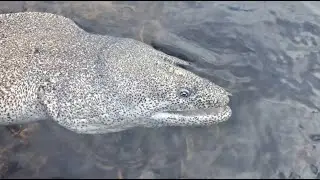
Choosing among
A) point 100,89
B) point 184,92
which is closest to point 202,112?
point 184,92

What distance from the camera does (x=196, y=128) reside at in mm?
5738

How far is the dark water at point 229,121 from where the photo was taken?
5496 millimetres

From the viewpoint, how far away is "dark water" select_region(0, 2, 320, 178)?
5.50 meters

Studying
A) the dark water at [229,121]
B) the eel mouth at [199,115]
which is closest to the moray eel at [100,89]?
the eel mouth at [199,115]

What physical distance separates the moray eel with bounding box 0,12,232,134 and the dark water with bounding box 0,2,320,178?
0.42 meters

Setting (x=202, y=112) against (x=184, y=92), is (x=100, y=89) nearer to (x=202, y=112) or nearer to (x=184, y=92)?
(x=184, y=92)

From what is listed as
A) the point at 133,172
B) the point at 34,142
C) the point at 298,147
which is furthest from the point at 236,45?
the point at 34,142

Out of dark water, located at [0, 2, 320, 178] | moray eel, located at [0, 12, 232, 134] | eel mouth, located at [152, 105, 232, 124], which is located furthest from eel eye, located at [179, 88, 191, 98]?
dark water, located at [0, 2, 320, 178]

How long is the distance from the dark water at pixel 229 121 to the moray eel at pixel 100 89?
1.39 ft

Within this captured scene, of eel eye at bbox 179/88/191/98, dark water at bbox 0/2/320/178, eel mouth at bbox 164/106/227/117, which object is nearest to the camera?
eel eye at bbox 179/88/191/98

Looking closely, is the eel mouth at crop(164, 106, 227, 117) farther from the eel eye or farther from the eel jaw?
the eel eye

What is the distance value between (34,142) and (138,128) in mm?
1264

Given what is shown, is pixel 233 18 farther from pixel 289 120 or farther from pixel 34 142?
pixel 34 142

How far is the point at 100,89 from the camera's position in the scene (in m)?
5.21
